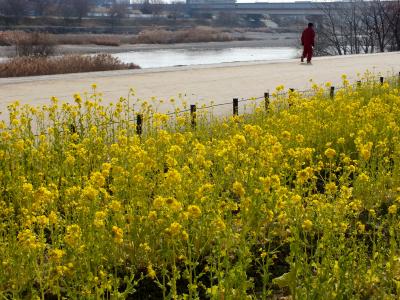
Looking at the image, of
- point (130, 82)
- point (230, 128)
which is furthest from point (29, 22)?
point (230, 128)

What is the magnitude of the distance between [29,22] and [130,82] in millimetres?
62674

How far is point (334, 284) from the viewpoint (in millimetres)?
3979

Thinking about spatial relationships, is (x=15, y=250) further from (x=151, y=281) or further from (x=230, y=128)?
(x=230, y=128)

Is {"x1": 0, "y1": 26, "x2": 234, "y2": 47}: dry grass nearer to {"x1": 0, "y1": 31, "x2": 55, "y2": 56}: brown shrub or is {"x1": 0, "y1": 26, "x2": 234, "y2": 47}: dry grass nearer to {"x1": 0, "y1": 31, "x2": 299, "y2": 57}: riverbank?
{"x1": 0, "y1": 31, "x2": 299, "y2": 57}: riverbank

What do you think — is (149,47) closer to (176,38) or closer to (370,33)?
(176,38)

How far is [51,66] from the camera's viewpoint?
2234cm

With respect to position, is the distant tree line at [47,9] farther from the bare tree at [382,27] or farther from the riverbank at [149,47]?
the bare tree at [382,27]

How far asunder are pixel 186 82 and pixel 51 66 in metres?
6.89

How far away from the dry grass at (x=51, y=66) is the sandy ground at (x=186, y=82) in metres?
3.23

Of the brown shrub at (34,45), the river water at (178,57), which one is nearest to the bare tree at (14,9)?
the river water at (178,57)

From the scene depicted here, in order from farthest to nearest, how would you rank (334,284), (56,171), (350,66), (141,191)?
(350,66), (56,171), (141,191), (334,284)

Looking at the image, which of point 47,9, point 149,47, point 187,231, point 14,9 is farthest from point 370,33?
point 47,9

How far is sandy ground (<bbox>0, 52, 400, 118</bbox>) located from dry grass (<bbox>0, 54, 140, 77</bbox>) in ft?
10.6

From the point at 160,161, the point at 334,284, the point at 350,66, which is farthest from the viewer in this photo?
the point at 350,66
